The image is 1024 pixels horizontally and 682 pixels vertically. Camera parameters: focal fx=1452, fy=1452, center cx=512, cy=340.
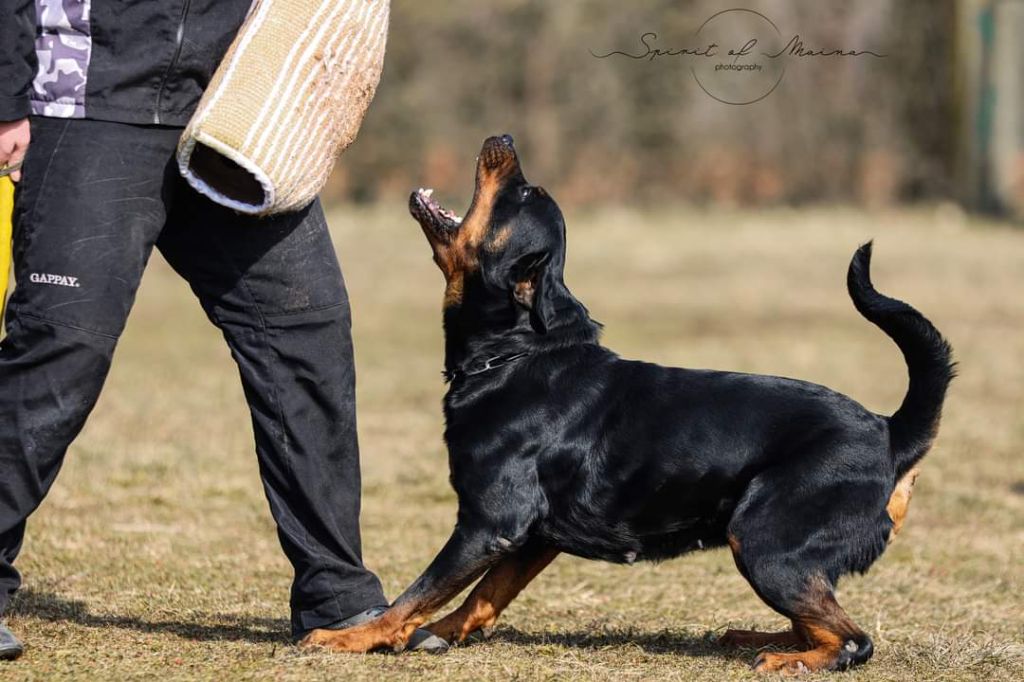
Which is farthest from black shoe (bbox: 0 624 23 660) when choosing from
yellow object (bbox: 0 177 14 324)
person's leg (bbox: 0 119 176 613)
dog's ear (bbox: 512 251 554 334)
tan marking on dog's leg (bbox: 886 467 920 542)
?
tan marking on dog's leg (bbox: 886 467 920 542)

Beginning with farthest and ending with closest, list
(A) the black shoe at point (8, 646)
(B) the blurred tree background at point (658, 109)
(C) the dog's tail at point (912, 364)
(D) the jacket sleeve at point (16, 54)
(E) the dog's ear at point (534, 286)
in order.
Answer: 1. (B) the blurred tree background at point (658, 109)
2. (E) the dog's ear at point (534, 286)
3. (C) the dog's tail at point (912, 364)
4. (A) the black shoe at point (8, 646)
5. (D) the jacket sleeve at point (16, 54)

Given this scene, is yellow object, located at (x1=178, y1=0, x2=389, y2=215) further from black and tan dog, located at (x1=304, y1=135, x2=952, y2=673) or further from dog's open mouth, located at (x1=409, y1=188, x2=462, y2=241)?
black and tan dog, located at (x1=304, y1=135, x2=952, y2=673)

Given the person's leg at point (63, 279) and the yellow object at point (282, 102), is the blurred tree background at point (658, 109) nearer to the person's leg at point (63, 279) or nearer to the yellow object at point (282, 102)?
the yellow object at point (282, 102)

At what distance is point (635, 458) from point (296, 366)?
0.98m

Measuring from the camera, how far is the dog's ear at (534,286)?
4.17m

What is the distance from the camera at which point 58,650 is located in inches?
154

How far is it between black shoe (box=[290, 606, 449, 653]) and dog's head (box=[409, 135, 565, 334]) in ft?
3.03

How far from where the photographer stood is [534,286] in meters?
4.20

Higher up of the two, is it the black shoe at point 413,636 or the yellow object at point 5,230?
the yellow object at point 5,230

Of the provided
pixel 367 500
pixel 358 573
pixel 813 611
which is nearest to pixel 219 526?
pixel 367 500

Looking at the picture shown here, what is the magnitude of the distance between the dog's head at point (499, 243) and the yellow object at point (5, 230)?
1120 mm

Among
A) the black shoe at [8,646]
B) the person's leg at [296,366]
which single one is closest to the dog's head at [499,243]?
the person's leg at [296,366]

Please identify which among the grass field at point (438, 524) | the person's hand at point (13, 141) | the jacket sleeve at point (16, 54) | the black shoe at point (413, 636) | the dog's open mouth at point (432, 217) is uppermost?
the jacket sleeve at point (16, 54)

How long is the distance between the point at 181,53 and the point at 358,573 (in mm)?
1514
